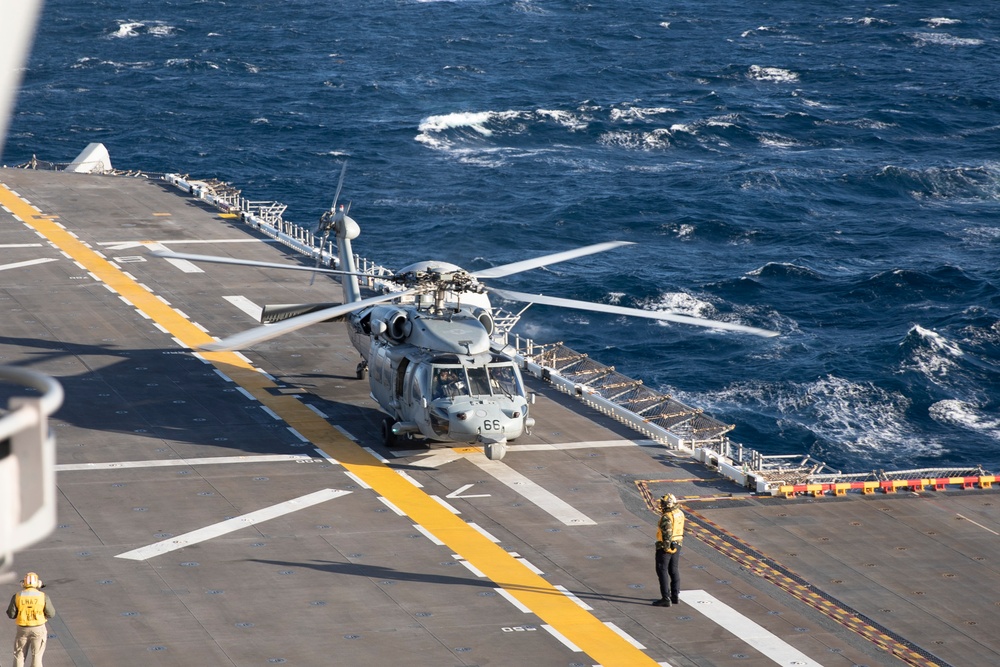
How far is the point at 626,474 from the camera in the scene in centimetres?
3578

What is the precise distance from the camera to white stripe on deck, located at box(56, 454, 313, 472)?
1371 inches

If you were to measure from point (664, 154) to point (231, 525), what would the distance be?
7339 centimetres

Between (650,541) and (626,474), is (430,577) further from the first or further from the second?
(626,474)

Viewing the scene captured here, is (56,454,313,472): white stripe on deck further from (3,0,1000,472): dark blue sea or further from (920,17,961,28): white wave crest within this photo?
(920,17,961,28): white wave crest

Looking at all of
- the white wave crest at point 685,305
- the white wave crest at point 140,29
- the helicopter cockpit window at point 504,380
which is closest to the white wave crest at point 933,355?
the white wave crest at point 685,305

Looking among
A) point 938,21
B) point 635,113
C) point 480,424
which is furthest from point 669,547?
point 938,21

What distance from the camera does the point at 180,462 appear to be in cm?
3534

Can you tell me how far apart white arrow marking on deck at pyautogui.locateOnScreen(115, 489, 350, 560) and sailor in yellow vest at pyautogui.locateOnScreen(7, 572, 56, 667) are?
6949 millimetres

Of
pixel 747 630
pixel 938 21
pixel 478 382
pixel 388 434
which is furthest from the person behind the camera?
pixel 938 21

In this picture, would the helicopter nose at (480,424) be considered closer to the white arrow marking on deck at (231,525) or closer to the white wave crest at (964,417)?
the white arrow marking on deck at (231,525)

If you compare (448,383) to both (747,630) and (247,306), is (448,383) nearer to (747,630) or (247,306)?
(747,630)

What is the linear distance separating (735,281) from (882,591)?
43174 millimetres

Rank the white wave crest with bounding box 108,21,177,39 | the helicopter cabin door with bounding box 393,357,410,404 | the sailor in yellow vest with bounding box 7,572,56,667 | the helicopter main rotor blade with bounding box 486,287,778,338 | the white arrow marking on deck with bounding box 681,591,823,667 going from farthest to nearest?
the white wave crest with bounding box 108,21,177,39 < the helicopter cabin door with bounding box 393,357,410,404 < the helicopter main rotor blade with bounding box 486,287,778,338 < the white arrow marking on deck with bounding box 681,591,823,667 < the sailor in yellow vest with bounding box 7,572,56,667

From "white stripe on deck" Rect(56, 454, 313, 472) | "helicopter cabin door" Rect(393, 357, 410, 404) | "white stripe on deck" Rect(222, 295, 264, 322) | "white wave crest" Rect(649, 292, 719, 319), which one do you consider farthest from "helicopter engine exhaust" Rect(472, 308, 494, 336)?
"white wave crest" Rect(649, 292, 719, 319)
